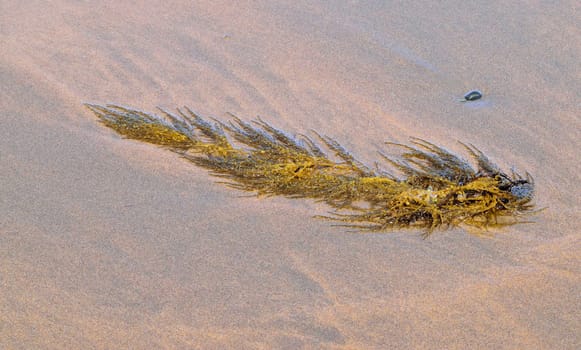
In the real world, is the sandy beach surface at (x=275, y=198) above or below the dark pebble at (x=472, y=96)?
below

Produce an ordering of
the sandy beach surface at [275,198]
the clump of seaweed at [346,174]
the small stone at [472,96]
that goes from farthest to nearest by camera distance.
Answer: the small stone at [472,96], the clump of seaweed at [346,174], the sandy beach surface at [275,198]

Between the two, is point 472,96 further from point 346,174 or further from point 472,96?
point 346,174

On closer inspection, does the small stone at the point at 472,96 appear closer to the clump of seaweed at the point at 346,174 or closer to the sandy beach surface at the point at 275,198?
the sandy beach surface at the point at 275,198

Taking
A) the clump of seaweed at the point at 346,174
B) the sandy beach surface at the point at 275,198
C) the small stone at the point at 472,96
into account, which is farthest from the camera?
the small stone at the point at 472,96

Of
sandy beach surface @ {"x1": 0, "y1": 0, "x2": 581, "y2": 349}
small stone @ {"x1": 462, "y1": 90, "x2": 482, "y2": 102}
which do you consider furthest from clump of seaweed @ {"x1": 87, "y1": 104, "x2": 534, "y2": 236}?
small stone @ {"x1": 462, "y1": 90, "x2": 482, "y2": 102}

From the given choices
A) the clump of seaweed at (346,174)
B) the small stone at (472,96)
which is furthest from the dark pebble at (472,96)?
the clump of seaweed at (346,174)

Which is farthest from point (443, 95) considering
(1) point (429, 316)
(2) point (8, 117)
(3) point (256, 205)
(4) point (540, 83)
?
(2) point (8, 117)

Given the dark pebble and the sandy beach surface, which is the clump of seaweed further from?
the dark pebble
